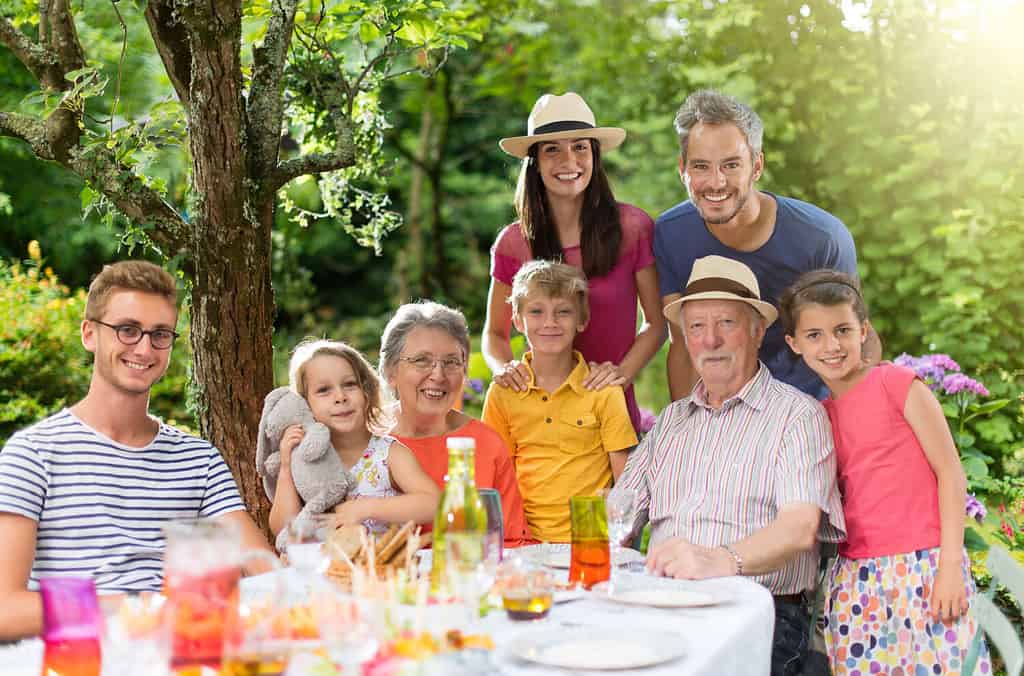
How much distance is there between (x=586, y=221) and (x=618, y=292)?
0.84ft

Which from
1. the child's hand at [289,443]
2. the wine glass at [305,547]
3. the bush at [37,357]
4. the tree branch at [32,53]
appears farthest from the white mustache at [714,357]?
the bush at [37,357]

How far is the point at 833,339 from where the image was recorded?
3.00m

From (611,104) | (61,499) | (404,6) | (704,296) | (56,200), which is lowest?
(61,499)

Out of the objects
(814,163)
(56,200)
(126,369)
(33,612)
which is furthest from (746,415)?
(56,200)

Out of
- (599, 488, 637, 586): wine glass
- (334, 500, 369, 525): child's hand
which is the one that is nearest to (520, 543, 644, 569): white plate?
(599, 488, 637, 586): wine glass

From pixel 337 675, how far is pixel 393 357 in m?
1.75

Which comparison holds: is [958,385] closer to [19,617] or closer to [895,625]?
[895,625]

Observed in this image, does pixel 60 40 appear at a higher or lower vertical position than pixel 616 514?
higher

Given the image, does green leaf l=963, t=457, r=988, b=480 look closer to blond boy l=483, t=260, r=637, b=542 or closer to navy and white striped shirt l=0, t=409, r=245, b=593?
blond boy l=483, t=260, r=637, b=542

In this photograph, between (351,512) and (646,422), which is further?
(646,422)

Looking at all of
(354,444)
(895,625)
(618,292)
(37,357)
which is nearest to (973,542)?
(895,625)

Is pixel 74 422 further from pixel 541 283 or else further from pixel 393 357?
pixel 541 283

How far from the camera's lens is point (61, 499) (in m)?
2.43

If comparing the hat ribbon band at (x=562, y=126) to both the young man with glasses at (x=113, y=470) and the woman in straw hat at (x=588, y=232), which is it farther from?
the young man with glasses at (x=113, y=470)
